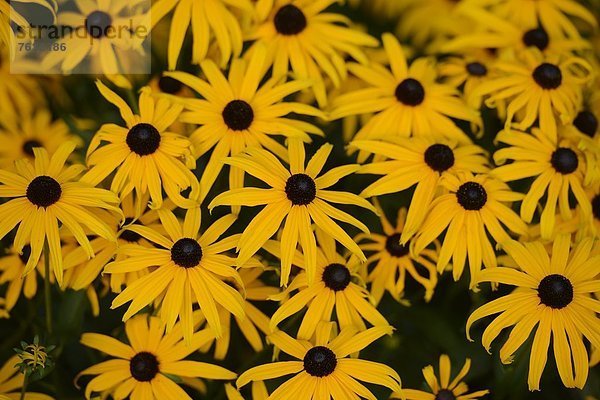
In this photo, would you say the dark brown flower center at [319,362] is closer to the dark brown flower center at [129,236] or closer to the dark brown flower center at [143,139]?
the dark brown flower center at [129,236]

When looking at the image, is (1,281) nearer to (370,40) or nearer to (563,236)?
(370,40)

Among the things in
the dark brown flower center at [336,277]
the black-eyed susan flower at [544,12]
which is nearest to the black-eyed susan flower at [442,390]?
the dark brown flower center at [336,277]

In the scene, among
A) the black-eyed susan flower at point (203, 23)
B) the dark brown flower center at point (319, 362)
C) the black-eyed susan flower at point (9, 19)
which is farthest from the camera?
the black-eyed susan flower at point (203, 23)

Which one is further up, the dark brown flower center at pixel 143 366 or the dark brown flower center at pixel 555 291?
the dark brown flower center at pixel 555 291

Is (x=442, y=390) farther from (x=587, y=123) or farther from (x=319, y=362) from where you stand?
(x=587, y=123)

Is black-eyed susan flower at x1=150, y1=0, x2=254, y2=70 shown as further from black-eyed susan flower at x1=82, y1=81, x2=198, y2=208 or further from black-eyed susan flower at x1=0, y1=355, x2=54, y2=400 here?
black-eyed susan flower at x1=0, y1=355, x2=54, y2=400

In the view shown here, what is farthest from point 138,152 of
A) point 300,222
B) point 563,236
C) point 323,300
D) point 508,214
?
point 563,236

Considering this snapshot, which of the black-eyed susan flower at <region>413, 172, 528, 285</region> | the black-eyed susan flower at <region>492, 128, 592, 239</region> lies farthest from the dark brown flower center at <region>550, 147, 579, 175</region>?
the black-eyed susan flower at <region>413, 172, 528, 285</region>
